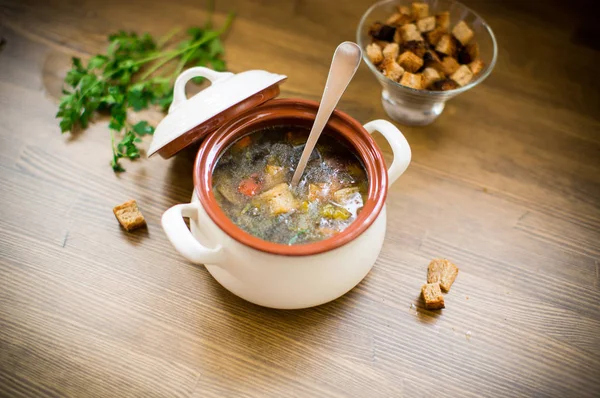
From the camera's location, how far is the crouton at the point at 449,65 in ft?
4.88

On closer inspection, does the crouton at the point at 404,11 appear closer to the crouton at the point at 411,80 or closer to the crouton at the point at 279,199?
the crouton at the point at 411,80

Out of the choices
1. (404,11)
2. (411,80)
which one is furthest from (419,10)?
(411,80)

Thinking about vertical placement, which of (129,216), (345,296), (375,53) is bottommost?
(345,296)

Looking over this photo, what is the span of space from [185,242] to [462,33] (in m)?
0.97

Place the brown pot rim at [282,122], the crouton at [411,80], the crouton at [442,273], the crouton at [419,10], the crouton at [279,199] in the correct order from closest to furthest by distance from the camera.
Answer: the brown pot rim at [282,122]
the crouton at [279,199]
the crouton at [442,273]
the crouton at [411,80]
the crouton at [419,10]

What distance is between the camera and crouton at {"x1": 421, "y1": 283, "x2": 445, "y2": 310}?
1.26 metres

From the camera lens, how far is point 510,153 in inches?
61.4

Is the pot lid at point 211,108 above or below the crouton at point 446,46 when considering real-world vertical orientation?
above

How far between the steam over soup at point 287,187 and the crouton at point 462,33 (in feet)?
1.78

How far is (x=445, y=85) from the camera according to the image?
4.75ft

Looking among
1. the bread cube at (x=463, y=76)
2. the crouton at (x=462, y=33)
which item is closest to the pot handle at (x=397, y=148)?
the bread cube at (x=463, y=76)

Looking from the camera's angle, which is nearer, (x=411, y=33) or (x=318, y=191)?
(x=318, y=191)

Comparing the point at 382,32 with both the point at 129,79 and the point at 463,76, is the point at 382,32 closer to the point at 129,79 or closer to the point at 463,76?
the point at 463,76

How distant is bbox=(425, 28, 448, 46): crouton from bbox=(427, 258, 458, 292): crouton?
0.62 meters
